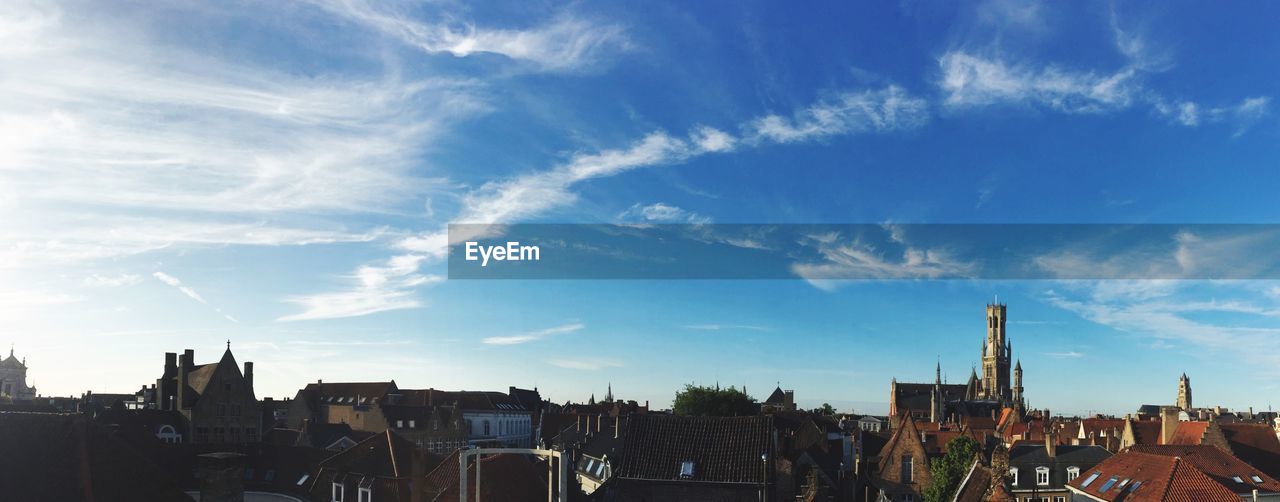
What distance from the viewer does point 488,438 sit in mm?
121375

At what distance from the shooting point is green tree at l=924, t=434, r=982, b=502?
5584 centimetres

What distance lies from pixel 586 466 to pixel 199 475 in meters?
48.0

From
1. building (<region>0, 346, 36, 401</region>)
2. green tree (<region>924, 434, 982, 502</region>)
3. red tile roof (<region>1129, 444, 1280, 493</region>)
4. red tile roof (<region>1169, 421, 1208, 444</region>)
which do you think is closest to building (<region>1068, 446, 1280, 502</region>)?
red tile roof (<region>1129, 444, 1280, 493</region>)

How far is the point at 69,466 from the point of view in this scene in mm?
25703

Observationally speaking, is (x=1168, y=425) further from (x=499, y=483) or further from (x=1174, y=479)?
(x=499, y=483)

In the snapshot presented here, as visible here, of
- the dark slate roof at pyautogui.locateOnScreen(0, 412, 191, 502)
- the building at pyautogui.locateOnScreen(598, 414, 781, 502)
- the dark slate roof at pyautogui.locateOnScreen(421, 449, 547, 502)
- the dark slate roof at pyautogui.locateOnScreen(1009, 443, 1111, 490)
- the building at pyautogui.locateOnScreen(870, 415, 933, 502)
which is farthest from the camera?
the dark slate roof at pyautogui.locateOnScreen(1009, 443, 1111, 490)

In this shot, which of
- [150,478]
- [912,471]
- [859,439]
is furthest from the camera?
[859,439]

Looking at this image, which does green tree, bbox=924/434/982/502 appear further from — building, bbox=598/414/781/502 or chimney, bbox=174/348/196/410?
chimney, bbox=174/348/196/410

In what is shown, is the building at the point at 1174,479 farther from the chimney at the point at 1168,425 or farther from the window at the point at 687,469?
the chimney at the point at 1168,425

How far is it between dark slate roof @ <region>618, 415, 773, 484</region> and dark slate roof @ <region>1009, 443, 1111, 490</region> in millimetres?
30836

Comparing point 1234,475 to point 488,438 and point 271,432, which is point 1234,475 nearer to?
point 271,432

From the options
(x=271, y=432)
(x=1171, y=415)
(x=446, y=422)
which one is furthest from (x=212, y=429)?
(x=1171, y=415)

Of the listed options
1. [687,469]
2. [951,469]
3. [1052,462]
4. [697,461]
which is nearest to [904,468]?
[951,469]

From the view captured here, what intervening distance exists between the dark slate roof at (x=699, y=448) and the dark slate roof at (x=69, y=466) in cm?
2324
